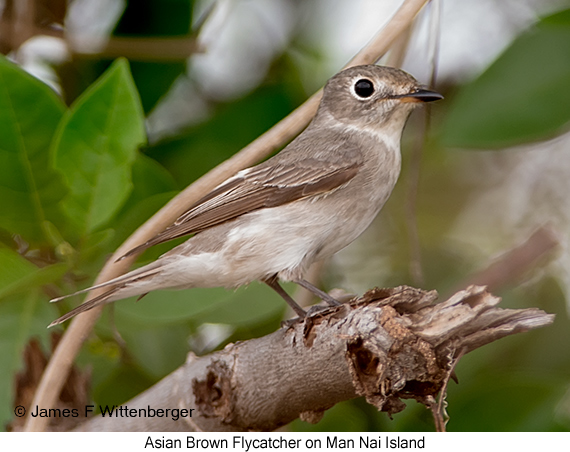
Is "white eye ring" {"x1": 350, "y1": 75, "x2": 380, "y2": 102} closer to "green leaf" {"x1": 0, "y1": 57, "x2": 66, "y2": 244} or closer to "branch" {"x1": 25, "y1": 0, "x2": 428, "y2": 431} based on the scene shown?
"branch" {"x1": 25, "y1": 0, "x2": 428, "y2": 431}

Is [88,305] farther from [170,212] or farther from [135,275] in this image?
[170,212]

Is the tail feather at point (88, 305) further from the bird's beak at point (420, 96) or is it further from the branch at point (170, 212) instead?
the bird's beak at point (420, 96)

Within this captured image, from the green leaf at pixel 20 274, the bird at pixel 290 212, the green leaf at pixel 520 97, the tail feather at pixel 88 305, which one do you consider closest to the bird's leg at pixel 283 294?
the bird at pixel 290 212

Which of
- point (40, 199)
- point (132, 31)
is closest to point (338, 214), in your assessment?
point (40, 199)

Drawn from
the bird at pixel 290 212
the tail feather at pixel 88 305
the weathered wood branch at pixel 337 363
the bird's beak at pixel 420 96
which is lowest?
the weathered wood branch at pixel 337 363

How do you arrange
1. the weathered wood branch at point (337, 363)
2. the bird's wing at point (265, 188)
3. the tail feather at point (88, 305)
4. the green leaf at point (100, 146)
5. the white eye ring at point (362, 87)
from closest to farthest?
the weathered wood branch at point (337, 363)
the tail feather at point (88, 305)
the green leaf at point (100, 146)
the bird's wing at point (265, 188)
the white eye ring at point (362, 87)

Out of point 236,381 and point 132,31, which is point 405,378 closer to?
point 236,381

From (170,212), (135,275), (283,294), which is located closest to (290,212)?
(283,294)

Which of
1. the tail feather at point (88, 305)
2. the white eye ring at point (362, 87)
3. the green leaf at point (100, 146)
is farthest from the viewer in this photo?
the white eye ring at point (362, 87)

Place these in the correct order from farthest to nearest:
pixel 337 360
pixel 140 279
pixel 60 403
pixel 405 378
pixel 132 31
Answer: pixel 132 31 → pixel 60 403 → pixel 140 279 → pixel 337 360 → pixel 405 378
